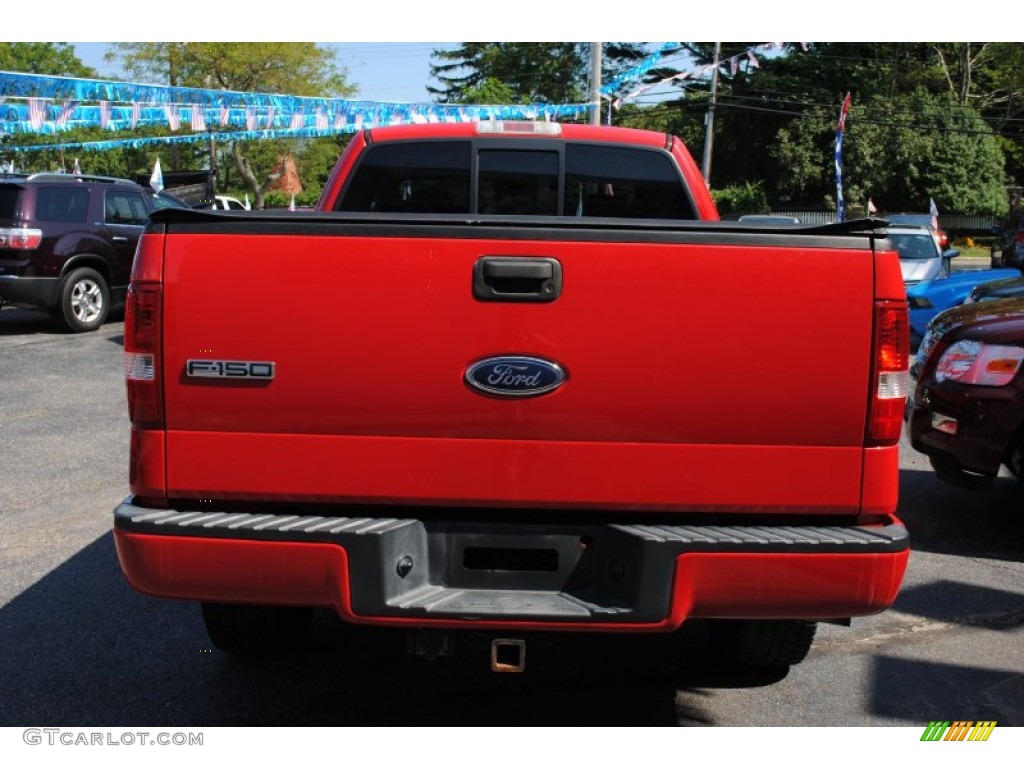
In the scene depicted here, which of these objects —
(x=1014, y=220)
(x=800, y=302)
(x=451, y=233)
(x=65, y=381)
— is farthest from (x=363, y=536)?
(x=1014, y=220)

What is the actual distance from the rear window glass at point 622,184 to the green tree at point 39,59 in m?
46.5

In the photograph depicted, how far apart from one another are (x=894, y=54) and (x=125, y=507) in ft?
172

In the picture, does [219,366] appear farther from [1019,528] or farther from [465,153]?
[1019,528]

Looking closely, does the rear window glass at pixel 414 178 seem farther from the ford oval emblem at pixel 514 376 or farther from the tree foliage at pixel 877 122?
the tree foliage at pixel 877 122

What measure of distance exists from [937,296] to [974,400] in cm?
736

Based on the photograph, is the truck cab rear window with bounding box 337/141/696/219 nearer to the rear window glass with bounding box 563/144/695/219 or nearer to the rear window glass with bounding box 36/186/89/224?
the rear window glass with bounding box 563/144/695/219

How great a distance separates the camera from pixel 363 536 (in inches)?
105

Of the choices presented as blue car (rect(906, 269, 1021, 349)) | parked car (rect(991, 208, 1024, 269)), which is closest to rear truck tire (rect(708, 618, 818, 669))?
blue car (rect(906, 269, 1021, 349))

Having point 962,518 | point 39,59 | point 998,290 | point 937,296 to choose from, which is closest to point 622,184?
point 962,518

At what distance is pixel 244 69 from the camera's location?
1813 inches

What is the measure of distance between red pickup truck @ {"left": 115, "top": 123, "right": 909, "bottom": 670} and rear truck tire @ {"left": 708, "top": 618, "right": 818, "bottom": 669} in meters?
0.86

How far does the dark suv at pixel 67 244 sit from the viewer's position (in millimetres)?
12258

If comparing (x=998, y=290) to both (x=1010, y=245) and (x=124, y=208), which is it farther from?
(x=1010, y=245)
